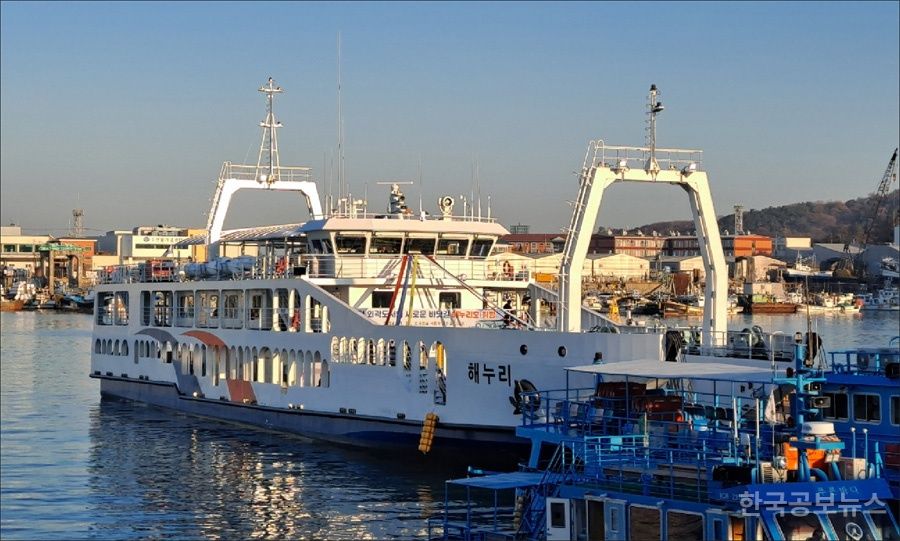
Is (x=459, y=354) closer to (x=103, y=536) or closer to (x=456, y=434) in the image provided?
(x=456, y=434)

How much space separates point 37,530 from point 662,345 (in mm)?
15119

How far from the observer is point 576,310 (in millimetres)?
34969

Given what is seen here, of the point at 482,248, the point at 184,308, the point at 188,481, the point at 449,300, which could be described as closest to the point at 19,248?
the point at 184,308

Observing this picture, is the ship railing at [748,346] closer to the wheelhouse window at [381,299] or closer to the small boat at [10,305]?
the wheelhouse window at [381,299]

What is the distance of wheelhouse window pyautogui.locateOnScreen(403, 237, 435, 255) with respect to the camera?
4012cm

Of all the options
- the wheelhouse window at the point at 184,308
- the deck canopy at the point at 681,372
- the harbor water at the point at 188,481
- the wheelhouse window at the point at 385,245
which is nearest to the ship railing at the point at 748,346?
the harbor water at the point at 188,481

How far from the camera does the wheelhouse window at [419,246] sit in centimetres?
4012

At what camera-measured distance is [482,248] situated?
41.6m

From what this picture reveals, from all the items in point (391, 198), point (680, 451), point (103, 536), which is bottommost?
point (103, 536)

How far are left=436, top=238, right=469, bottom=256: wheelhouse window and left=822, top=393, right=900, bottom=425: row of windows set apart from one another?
19248 millimetres

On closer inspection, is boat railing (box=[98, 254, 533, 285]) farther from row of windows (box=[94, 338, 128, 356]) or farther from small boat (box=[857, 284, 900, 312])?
small boat (box=[857, 284, 900, 312])

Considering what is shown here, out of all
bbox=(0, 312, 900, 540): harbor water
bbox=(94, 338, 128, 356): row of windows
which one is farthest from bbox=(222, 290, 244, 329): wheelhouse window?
bbox=(94, 338, 128, 356): row of windows

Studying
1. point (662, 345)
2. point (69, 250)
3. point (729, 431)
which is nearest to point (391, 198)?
point (662, 345)

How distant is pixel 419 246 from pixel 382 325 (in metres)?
5.13
